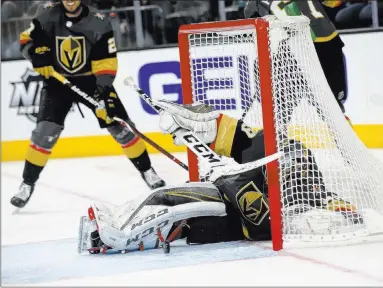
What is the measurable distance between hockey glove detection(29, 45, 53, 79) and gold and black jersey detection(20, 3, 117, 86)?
36 millimetres

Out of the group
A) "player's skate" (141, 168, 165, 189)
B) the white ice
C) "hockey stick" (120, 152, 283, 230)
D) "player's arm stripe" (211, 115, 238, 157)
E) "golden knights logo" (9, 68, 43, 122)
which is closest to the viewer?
the white ice

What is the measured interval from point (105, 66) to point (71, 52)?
0.67 feet

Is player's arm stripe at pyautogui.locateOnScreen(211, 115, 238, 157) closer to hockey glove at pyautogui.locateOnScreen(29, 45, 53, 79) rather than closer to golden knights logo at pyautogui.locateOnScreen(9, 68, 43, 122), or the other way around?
hockey glove at pyautogui.locateOnScreen(29, 45, 53, 79)

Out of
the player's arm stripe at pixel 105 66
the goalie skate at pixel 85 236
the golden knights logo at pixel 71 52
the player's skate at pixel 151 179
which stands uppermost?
the golden knights logo at pixel 71 52

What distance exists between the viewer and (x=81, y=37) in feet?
15.9

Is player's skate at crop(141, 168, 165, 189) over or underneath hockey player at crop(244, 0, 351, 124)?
underneath

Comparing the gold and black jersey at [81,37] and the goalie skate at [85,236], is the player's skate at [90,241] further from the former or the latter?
the gold and black jersey at [81,37]

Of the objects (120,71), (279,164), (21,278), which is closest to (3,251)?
(21,278)

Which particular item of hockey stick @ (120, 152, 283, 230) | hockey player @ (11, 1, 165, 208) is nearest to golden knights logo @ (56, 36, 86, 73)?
hockey player @ (11, 1, 165, 208)

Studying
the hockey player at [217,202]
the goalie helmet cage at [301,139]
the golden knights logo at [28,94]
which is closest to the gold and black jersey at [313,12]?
the goalie helmet cage at [301,139]

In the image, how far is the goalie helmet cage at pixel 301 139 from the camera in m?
3.38

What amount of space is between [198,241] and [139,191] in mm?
1609

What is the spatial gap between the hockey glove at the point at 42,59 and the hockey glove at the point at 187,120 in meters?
1.41

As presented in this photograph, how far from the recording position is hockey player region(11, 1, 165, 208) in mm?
4758
